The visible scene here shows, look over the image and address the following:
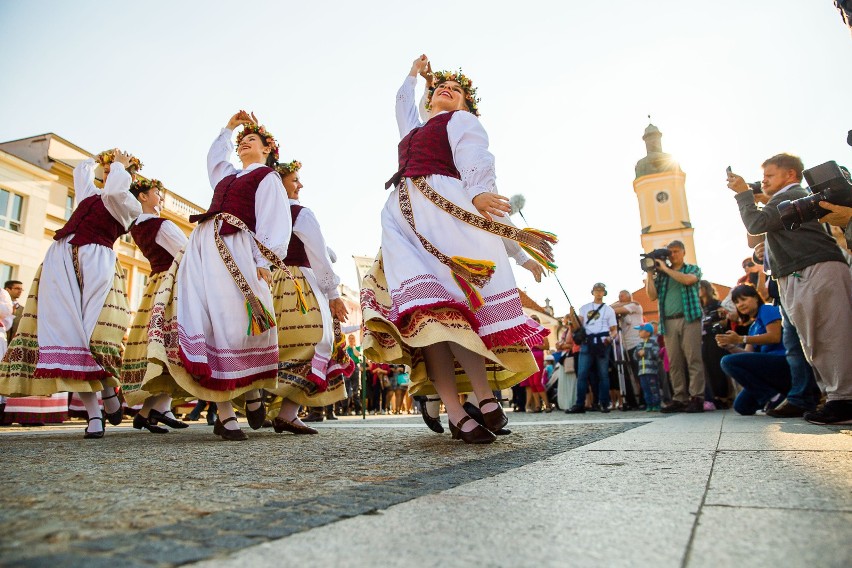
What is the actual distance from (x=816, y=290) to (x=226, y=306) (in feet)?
11.7

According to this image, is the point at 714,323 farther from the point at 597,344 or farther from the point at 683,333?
the point at 597,344

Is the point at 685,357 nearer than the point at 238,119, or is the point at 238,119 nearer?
the point at 238,119

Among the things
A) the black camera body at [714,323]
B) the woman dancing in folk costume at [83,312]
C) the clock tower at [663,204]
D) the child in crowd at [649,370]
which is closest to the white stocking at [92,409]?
the woman dancing in folk costume at [83,312]

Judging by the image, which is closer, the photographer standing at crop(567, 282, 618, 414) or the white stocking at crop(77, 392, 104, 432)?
the white stocking at crop(77, 392, 104, 432)

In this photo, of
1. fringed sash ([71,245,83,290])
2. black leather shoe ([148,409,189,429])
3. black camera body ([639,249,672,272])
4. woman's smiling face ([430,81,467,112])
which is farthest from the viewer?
black camera body ([639,249,672,272])

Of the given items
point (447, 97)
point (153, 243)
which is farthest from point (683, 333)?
point (153, 243)

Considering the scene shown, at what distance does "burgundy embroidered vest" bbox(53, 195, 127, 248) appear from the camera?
14.4ft

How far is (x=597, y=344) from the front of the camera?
8.06 metres

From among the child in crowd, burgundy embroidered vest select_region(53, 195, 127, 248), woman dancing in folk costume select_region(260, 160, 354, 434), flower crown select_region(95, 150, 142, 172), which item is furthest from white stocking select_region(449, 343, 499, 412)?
the child in crowd

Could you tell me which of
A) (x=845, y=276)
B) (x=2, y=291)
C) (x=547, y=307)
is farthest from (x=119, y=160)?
(x=547, y=307)

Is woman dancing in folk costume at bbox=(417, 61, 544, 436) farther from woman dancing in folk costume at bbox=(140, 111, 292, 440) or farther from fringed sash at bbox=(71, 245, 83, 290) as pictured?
fringed sash at bbox=(71, 245, 83, 290)

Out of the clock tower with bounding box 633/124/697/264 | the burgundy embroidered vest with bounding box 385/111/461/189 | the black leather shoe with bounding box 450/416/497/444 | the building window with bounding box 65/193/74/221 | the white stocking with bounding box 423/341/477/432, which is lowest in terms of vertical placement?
the black leather shoe with bounding box 450/416/497/444

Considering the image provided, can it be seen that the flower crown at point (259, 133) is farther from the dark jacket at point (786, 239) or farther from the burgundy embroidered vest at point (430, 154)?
the dark jacket at point (786, 239)

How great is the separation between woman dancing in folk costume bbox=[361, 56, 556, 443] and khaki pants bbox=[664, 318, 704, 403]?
3.64 m
